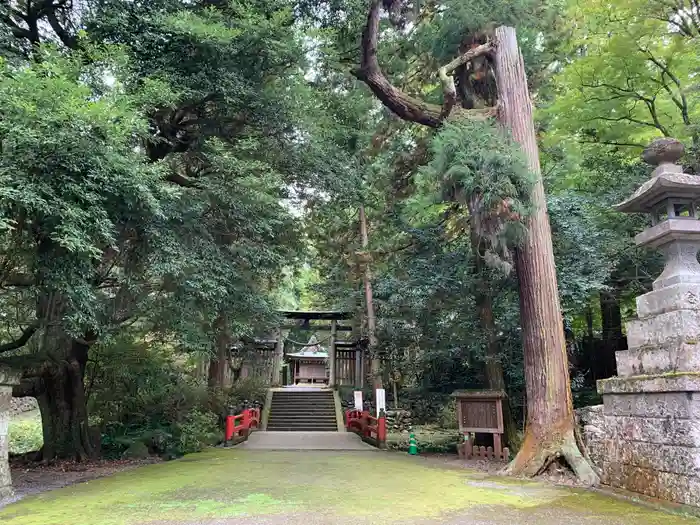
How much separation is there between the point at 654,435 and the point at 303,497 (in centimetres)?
372

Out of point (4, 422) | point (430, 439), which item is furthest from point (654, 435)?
point (430, 439)

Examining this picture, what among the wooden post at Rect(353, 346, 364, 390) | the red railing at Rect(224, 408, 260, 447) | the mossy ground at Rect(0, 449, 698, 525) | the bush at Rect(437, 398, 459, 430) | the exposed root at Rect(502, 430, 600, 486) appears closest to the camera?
the mossy ground at Rect(0, 449, 698, 525)

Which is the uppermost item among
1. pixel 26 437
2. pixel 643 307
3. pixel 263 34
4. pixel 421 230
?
pixel 263 34

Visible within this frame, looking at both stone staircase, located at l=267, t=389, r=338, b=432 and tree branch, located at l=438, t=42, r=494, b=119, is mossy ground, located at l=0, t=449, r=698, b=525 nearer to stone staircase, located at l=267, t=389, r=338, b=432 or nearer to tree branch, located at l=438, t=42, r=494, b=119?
tree branch, located at l=438, t=42, r=494, b=119

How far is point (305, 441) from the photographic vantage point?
1193 cm

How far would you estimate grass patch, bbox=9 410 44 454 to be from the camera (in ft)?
35.5

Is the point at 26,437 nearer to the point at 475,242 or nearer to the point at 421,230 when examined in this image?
the point at 421,230

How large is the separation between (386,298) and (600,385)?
698 cm

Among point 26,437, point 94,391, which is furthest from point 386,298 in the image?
point 26,437

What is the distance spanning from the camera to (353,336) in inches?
686

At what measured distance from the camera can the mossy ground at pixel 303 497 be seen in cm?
443

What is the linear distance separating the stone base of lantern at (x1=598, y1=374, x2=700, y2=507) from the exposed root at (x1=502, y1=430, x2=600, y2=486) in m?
0.36

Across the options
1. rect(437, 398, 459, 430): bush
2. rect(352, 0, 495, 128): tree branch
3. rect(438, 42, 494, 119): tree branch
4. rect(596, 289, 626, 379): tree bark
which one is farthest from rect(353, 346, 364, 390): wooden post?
rect(438, 42, 494, 119): tree branch

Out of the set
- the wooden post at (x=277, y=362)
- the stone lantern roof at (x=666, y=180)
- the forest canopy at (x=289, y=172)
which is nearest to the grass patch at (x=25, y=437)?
the forest canopy at (x=289, y=172)
